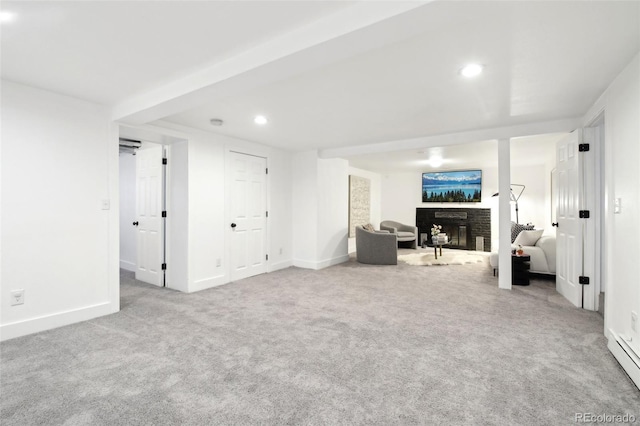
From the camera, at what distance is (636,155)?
85.1 inches

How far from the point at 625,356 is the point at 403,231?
6.35 m

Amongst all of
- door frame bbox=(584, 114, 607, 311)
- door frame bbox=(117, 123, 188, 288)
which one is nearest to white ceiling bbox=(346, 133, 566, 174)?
door frame bbox=(584, 114, 607, 311)

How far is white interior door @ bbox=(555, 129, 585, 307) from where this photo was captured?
3566 mm

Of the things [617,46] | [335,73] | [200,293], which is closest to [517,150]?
[617,46]

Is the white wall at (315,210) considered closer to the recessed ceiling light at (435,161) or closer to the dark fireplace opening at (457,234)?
the recessed ceiling light at (435,161)

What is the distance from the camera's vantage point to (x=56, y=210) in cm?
301

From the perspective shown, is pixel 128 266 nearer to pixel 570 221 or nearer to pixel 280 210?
pixel 280 210

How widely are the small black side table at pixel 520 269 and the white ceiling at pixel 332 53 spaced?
208 cm

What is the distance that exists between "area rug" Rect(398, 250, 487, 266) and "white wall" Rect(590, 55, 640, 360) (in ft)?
11.9

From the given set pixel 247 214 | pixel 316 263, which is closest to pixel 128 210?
pixel 247 214

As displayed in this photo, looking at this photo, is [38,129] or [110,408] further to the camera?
[38,129]

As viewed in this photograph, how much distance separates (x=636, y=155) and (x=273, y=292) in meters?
3.77

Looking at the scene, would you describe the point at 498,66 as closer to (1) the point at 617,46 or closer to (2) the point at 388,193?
(1) the point at 617,46

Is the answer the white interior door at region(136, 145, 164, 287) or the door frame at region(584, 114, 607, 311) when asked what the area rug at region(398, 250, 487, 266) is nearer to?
the door frame at region(584, 114, 607, 311)
